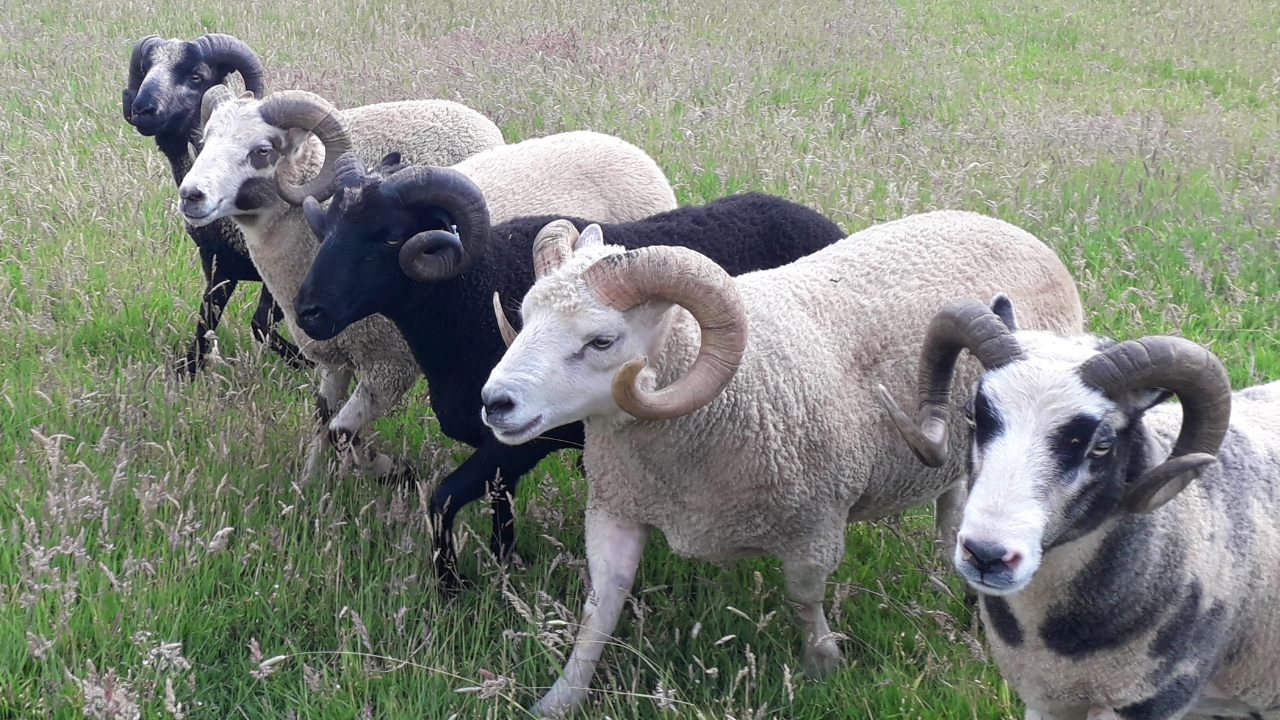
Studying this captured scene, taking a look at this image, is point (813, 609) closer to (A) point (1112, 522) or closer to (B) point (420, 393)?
(A) point (1112, 522)

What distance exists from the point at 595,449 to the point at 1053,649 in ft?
5.90

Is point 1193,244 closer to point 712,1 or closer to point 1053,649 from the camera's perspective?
point 1053,649

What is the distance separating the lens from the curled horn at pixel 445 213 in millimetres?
4305

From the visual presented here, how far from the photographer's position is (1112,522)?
2895 mm

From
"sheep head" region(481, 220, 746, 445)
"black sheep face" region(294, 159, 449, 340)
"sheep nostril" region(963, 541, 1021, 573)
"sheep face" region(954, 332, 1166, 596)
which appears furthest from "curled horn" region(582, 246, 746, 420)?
"black sheep face" region(294, 159, 449, 340)

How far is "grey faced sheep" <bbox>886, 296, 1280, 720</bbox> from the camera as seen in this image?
2.63m

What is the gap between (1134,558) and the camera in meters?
2.90

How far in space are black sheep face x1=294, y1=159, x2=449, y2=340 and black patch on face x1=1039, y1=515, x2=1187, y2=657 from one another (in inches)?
116

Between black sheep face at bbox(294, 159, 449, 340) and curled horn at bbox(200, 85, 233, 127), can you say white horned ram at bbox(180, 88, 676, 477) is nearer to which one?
curled horn at bbox(200, 85, 233, 127)

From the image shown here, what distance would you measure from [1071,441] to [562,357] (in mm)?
1565

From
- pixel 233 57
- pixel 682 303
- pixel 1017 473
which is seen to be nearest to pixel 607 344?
pixel 682 303

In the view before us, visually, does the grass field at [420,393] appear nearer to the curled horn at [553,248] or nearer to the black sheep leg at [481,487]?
the black sheep leg at [481,487]

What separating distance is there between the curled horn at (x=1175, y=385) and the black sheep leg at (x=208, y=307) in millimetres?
4977

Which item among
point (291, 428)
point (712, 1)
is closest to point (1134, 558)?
point (291, 428)
